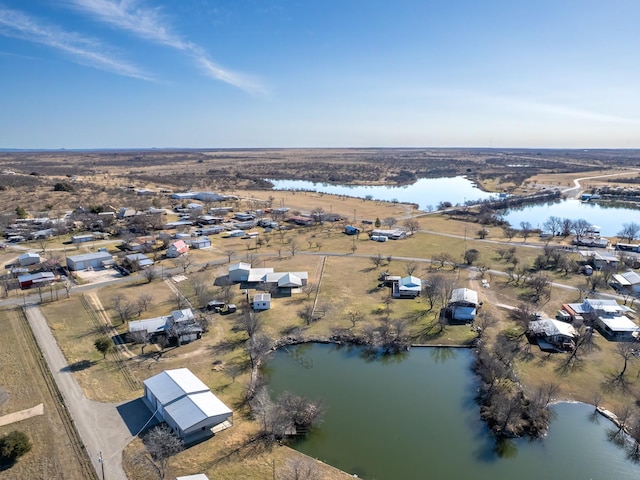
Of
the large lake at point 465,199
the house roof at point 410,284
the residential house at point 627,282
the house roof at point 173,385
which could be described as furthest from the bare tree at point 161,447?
the large lake at point 465,199

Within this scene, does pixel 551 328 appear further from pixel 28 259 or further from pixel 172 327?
pixel 28 259

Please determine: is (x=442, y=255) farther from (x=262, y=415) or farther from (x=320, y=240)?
(x=262, y=415)

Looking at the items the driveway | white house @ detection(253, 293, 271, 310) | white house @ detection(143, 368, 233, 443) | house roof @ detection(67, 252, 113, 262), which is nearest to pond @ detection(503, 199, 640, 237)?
white house @ detection(253, 293, 271, 310)

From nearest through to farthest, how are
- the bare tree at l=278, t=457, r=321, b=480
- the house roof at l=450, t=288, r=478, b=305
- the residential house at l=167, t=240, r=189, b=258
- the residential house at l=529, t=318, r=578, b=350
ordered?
the bare tree at l=278, t=457, r=321, b=480 < the residential house at l=529, t=318, r=578, b=350 < the house roof at l=450, t=288, r=478, b=305 < the residential house at l=167, t=240, r=189, b=258

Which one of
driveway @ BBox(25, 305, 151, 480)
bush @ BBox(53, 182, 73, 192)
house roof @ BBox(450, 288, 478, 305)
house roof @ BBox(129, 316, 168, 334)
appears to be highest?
bush @ BBox(53, 182, 73, 192)

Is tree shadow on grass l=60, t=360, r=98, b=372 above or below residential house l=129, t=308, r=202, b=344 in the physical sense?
below

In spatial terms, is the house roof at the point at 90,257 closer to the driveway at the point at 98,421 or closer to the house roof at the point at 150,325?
the house roof at the point at 150,325

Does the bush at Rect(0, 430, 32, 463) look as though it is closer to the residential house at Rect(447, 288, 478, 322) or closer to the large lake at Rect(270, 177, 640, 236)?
the residential house at Rect(447, 288, 478, 322)
